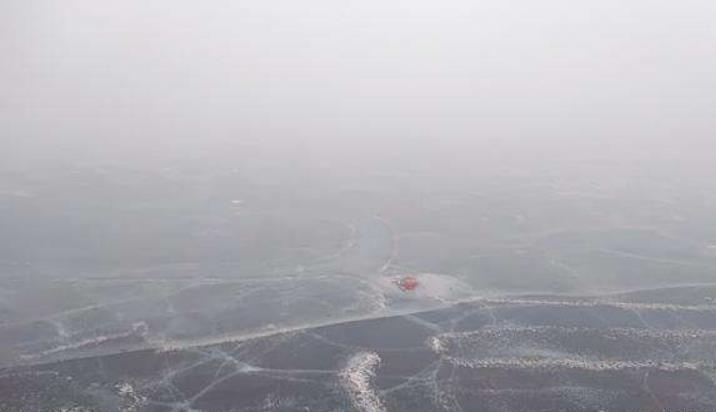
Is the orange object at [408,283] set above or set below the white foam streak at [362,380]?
above

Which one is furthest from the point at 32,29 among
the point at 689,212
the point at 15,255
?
the point at 689,212

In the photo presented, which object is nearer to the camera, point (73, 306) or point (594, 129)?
point (73, 306)

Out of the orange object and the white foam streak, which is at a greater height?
the orange object

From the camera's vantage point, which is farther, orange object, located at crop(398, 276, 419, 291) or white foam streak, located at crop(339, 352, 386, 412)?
orange object, located at crop(398, 276, 419, 291)

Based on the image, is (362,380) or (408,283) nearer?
(362,380)

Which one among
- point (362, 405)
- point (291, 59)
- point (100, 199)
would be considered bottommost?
point (362, 405)

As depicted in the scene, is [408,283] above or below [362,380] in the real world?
above

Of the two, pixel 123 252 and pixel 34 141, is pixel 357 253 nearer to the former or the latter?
pixel 123 252

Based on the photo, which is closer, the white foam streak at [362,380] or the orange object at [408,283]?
the white foam streak at [362,380]
